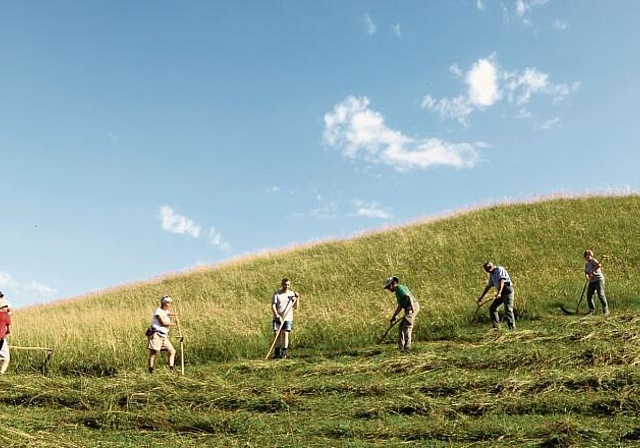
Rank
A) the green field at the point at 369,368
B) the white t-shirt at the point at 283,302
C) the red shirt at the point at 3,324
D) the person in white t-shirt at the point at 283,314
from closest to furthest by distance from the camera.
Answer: the green field at the point at 369,368 → the red shirt at the point at 3,324 → the person in white t-shirt at the point at 283,314 → the white t-shirt at the point at 283,302

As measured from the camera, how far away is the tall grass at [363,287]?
15188 mm

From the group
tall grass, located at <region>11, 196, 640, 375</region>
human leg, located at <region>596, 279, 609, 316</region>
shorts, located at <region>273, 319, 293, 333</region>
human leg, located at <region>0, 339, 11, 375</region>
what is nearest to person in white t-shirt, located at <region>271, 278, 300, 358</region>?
shorts, located at <region>273, 319, 293, 333</region>

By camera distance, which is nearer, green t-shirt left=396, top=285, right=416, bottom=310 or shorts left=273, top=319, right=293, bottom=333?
green t-shirt left=396, top=285, right=416, bottom=310

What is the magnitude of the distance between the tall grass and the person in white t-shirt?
3.26 ft

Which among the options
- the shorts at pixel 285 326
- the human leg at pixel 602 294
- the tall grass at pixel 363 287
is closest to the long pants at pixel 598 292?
the human leg at pixel 602 294

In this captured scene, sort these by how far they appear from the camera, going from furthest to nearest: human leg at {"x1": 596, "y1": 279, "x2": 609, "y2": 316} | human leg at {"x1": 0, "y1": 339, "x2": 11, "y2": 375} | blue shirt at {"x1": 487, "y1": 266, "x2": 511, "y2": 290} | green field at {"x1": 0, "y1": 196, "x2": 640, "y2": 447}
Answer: human leg at {"x1": 596, "y1": 279, "x2": 609, "y2": 316}, blue shirt at {"x1": 487, "y1": 266, "x2": 511, "y2": 290}, human leg at {"x1": 0, "y1": 339, "x2": 11, "y2": 375}, green field at {"x1": 0, "y1": 196, "x2": 640, "y2": 447}

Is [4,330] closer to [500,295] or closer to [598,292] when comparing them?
[500,295]

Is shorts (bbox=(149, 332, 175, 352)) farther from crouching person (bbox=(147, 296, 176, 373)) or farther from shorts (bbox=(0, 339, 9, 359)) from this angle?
shorts (bbox=(0, 339, 9, 359))

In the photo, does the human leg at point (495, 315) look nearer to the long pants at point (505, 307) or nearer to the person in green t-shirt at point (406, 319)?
the long pants at point (505, 307)

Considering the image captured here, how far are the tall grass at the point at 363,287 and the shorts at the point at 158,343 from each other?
164 cm

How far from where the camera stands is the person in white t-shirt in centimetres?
1414

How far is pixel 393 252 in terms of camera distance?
27.7 metres

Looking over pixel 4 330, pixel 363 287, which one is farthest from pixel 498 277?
pixel 4 330

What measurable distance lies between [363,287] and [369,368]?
1219 cm
